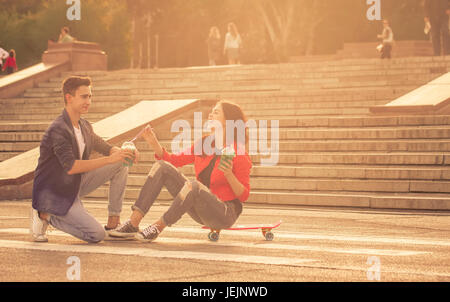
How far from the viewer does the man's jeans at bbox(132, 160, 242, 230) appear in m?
7.45

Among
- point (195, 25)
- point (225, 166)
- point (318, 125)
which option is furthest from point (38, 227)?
point (195, 25)

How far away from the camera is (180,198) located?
24.4ft

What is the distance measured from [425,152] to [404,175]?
957mm

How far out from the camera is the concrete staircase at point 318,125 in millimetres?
12180

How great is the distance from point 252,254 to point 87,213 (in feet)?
5.23

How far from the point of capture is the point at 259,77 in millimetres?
22328

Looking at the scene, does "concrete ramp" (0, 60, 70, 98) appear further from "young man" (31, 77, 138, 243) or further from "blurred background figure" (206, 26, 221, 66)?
"young man" (31, 77, 138, 243)

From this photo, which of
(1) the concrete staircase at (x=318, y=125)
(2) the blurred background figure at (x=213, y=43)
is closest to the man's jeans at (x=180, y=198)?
(1) the concrete staircase at (x=318, y=125)

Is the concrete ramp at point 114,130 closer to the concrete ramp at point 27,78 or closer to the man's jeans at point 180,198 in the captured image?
the man's jeans at point 180,198

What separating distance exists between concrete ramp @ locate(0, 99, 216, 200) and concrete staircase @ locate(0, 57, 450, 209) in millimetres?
262

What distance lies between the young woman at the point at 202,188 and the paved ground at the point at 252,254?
0.19 meters

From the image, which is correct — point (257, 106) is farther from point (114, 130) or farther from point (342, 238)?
point (342, 238)
